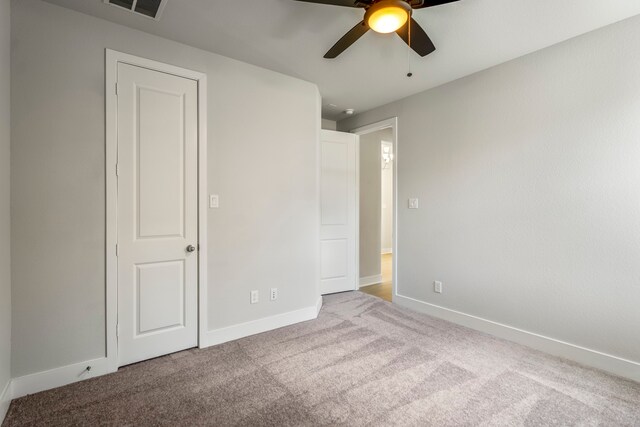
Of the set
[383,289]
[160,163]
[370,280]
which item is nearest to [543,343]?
[383,289]

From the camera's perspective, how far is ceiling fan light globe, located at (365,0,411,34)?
4.90 ft

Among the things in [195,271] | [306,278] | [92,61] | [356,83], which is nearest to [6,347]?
[195,271]

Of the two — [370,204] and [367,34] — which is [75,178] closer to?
[367,34]

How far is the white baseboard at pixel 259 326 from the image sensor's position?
2631 millimetres

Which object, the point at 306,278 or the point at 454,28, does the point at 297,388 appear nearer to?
the point at 306,278

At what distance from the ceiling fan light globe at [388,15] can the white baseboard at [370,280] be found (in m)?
3.54

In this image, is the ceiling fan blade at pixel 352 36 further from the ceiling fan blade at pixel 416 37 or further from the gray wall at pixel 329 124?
the gray wall at pixel 329 124

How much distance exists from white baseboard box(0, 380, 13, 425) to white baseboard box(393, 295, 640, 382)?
3396 mm

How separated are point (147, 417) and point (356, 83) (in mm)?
3249

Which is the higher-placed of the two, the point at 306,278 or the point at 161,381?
the point at 306,278

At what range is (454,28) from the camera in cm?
220

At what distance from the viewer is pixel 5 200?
1.80m

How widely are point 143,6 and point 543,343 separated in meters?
3.92

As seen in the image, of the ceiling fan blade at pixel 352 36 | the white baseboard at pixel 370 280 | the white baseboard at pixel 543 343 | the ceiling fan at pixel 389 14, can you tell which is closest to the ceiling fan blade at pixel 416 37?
the ceiling fan at pixel 389 14
